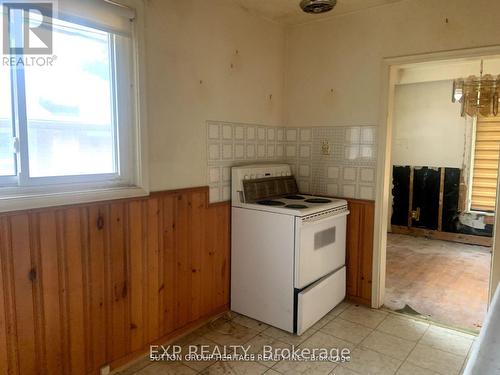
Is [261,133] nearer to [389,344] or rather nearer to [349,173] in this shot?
[349,173]

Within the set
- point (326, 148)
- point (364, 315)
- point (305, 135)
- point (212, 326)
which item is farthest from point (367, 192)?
point (212, 326)

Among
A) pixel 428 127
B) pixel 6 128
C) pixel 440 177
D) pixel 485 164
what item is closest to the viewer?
pixel 6 128

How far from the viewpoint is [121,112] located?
2.01m

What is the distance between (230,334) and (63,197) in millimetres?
1468

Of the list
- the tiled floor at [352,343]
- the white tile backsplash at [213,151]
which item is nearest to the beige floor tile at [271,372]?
the tiled floor at [352,343]

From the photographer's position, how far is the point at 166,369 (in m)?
2.09

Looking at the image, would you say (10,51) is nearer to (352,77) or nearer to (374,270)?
(352,77)

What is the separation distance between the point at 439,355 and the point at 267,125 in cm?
212

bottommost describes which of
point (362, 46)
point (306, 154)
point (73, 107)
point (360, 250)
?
point (360, 250)

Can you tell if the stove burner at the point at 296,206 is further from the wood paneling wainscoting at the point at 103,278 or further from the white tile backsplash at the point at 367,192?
the white tile backsplash at the point at 367,192

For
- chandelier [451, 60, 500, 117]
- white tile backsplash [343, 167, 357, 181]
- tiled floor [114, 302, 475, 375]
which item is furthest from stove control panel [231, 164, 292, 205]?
chandelier [451, 60, 500, 117]

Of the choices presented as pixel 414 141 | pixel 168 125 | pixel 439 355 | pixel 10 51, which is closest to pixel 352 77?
pixel 168 125

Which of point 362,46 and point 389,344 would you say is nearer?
point 389,344

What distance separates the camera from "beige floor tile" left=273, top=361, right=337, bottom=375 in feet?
6.83
